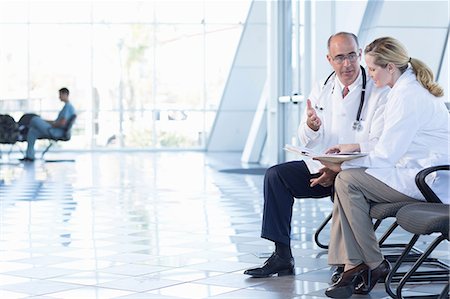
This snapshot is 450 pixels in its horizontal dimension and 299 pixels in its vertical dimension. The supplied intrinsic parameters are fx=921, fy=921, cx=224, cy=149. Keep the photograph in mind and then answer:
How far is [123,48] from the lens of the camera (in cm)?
2280

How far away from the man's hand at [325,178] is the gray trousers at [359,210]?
31cm

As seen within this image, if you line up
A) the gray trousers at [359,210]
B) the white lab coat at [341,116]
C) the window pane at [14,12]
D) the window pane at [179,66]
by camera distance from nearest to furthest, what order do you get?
the gray trousers at [359,210] < the white lab coat at [341,116] < the window pane at [14,12] < the window pane at [179,66]

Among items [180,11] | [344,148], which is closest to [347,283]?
[344,148]

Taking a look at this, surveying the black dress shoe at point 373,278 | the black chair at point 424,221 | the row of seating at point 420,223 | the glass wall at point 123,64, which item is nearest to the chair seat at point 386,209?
the row of seating at point 420,223

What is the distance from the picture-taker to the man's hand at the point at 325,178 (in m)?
4.59

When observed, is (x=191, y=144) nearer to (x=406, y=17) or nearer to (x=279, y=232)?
(x=406, y=17)

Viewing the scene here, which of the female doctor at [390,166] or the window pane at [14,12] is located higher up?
the window pane at [14,12]

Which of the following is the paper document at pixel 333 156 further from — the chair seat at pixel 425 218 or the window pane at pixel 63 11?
the window pane at pixel 63 11

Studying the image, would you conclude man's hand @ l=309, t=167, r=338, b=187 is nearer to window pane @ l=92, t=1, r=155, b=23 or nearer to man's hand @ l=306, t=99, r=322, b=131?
man's hand @ l=306, t=99, r=322, b=131

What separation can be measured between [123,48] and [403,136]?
751 inches

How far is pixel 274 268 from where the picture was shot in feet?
15.7

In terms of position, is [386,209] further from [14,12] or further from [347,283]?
[14,12]

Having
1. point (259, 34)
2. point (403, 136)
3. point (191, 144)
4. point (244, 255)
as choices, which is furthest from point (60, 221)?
point (191, 144)

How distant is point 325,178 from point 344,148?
7.5 inches
